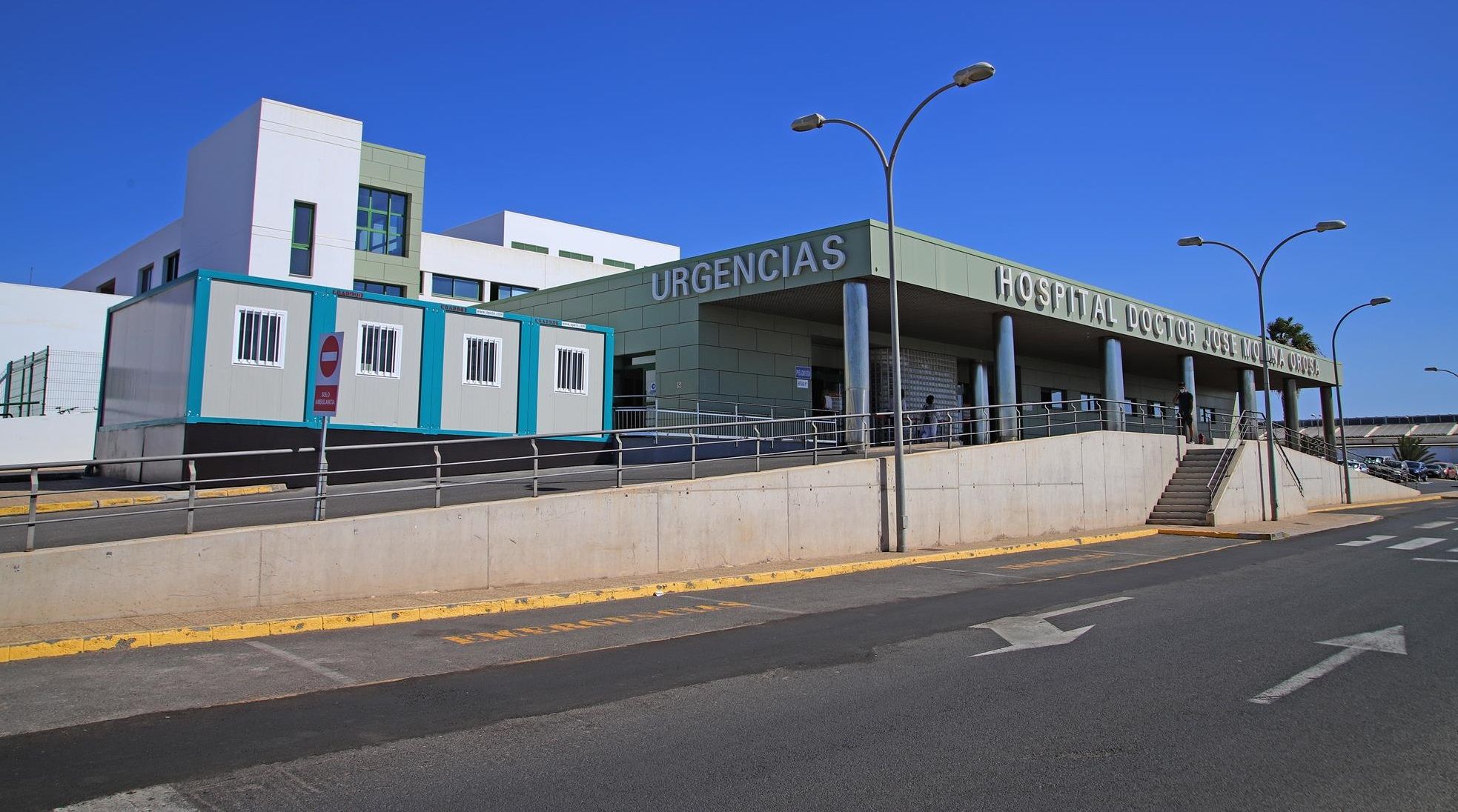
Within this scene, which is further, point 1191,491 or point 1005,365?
point 1191,491

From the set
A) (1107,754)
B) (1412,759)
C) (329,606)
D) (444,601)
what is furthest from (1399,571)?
(329,606)

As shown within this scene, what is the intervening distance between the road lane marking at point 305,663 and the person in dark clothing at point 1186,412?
94.1ft

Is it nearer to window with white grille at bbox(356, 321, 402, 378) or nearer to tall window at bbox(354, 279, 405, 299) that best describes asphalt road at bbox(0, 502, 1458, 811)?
window with white grille at bbox(356, 321, 402, 378)

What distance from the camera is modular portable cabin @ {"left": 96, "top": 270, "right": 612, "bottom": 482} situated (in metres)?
17.2

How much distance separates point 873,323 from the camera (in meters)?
30.7

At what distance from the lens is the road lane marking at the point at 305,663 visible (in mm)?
7262

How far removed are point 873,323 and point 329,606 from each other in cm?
2320

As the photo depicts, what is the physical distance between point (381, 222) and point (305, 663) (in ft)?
113

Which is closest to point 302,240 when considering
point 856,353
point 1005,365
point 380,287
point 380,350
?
point 380,287

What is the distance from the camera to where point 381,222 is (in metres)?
38.7

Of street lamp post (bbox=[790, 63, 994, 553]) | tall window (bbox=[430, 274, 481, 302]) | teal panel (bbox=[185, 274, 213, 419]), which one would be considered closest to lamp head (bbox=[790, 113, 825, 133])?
street lamp post (bbox=[790, 63, 994, 553])

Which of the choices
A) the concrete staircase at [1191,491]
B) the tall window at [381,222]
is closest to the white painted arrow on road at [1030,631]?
the concrete staircase at [1191,491]

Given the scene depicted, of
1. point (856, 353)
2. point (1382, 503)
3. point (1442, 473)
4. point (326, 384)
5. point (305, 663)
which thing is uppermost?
point (856, 353)

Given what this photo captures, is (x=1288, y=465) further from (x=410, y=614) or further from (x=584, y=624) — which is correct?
(x=410, y=614)
